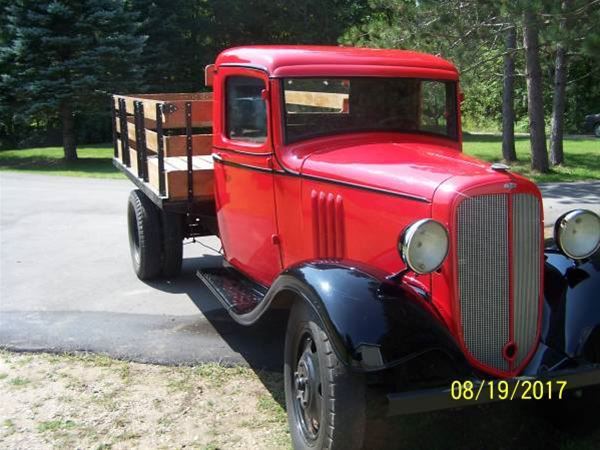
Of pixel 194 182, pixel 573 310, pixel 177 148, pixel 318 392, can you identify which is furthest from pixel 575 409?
pixel 177 148

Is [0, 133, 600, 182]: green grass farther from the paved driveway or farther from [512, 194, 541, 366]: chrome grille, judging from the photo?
[512, 194, 541, 366]: chrome grille

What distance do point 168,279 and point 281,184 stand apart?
280cm

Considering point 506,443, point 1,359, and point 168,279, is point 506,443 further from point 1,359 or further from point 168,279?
point 168,279

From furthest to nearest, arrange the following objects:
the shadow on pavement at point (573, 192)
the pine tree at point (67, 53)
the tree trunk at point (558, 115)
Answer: the pine tree at point (67, 53)
the tree trunk at point (558, 115)
the shadow on pavement at point (573, 192)

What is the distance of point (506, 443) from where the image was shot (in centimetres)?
343

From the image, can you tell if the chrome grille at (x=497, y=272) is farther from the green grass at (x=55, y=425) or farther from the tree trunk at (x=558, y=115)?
the tree trunk at (x=558, y=115)

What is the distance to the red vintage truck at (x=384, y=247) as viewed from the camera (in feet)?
9.39

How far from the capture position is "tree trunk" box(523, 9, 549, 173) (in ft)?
40.9

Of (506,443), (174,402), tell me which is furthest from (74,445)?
(506,443)

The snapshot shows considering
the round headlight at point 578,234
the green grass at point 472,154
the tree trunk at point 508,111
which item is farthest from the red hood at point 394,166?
the tree trunk at point 508,111

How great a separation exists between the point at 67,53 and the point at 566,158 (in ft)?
44.5

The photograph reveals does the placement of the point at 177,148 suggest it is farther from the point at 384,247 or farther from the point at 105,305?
the point at 384,247

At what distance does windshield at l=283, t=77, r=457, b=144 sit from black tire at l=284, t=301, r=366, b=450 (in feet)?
4.39

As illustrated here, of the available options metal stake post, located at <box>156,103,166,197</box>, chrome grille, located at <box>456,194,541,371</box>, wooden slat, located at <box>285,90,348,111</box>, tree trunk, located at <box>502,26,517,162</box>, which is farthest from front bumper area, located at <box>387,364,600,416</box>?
tree trunk, located at <box>502,26,517,162</box>
